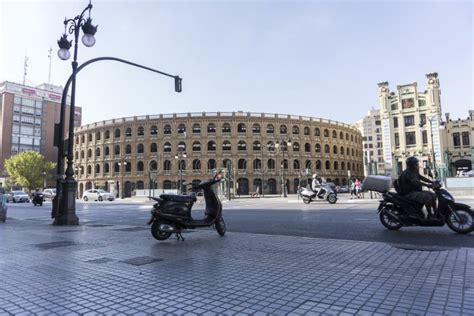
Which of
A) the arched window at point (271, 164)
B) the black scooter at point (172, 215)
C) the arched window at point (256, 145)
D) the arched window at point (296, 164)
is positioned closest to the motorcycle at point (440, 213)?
the black scooter at point (172, 215)

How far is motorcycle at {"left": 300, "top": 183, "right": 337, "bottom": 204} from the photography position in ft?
71.9

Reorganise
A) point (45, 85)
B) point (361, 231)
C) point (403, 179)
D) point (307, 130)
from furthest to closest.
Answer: point (45, 85), point (307, 130), point (361, 231), point (403, 179)

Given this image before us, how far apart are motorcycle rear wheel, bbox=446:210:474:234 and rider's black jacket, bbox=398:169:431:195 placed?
0.88m

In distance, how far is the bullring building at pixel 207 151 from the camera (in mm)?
56531

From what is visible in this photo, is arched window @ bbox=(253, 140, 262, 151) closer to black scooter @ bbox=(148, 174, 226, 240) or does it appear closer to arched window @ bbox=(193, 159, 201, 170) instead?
arched window @ bbox=(193, 159, 201, 170)

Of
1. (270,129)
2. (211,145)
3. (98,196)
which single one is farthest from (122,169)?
(270,129)

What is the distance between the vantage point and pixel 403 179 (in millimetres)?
8094

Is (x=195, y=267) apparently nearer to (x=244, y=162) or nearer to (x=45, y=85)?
(x=244, y=162)

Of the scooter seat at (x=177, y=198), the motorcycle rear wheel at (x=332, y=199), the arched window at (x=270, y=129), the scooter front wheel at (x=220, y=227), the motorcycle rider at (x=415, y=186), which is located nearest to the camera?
the scooter seat at (x=177, y=198)

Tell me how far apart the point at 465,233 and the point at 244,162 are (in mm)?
50271

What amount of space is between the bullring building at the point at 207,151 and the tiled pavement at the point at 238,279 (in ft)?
158

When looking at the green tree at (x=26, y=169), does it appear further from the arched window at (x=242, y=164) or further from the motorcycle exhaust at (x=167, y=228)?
the motorcycle exhaust at (x=167, y=228)

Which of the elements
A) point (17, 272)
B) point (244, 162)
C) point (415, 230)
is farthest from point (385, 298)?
point (244, 162)

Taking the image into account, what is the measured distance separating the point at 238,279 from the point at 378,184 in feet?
21.3
